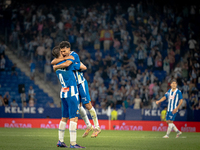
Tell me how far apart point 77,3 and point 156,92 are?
1134 cm

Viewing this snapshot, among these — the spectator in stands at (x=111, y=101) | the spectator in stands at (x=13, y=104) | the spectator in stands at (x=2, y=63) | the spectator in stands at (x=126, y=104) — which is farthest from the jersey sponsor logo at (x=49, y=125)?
the spectator in stands at (x=2, y=63)

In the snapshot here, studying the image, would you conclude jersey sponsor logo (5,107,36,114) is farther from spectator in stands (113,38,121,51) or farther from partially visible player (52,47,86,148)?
partially visible player (52,47,86,148)

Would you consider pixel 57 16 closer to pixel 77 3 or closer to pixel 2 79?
pixel 77 3

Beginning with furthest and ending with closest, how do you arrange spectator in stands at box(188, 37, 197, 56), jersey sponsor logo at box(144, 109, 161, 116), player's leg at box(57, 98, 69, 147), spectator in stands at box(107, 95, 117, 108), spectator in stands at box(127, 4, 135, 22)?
spectator in stands at box(127, 4, 135, 22) < spectator in stands at box(188, 37, 197, 56) < spectator in stands at box(107, 95, 117, 108) < jersey sponsor logo at box(144, 109, 161, 116) < player's leg at box(57, 98, 69, 147)

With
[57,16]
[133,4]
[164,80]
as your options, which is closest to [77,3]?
[57,16]

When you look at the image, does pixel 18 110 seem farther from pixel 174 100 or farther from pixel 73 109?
pixel 73 109

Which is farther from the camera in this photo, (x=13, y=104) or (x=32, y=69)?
(x=32, y=69)

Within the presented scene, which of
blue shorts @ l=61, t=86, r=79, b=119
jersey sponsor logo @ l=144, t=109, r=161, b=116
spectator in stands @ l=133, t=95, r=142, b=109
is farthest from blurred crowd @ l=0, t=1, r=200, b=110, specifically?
blue shorts @ l=61, t=86, r=79, b=119

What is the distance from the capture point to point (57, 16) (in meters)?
29.0

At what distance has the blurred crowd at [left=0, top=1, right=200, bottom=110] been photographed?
23719mm

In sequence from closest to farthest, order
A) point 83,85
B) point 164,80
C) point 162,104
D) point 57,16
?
point 83,85, point 162,104, point 164,80, point 57,16

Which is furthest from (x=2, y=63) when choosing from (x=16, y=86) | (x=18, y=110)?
(x=18, y=110)

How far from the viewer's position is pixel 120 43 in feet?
88.1

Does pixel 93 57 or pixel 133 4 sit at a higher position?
pixel 133 4
